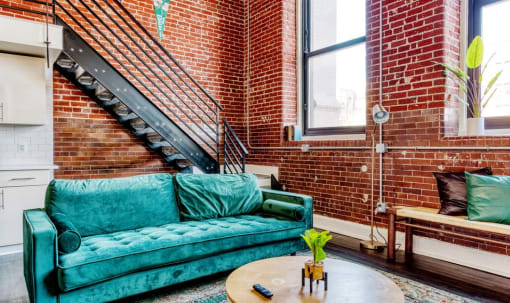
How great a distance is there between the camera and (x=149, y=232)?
2744 millimetres

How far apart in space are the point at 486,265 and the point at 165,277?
9.08ft

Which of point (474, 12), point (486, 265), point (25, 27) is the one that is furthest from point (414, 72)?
point (25, 27)

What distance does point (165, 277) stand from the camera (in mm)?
2439

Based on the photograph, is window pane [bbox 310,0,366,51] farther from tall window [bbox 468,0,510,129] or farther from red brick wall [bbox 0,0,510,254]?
tall window [bbox 468,0,510,129]

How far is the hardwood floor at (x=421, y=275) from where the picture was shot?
2.56 metres

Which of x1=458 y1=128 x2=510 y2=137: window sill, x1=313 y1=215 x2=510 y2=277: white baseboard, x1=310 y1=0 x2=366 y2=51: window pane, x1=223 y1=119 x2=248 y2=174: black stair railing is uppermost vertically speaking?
x1=310 y1=0 x2=366 y2=51: window pane

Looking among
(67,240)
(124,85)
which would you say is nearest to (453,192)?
(67,240)

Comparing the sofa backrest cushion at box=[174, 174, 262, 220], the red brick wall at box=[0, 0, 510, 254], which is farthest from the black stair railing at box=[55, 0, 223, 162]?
the sofa backrest cushion at box=[174, 174, 262, 220]

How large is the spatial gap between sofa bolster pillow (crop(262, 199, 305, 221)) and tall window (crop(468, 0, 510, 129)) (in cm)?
204

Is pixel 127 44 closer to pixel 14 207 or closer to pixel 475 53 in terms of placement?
pixel 14 207

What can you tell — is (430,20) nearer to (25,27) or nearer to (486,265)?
(486,265)

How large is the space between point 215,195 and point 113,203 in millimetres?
955

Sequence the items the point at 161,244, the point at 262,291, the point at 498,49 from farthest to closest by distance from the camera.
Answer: the point at 498,49 → the point at 161,244 → the point at 262,291

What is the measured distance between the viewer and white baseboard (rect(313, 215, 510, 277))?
300 cm
